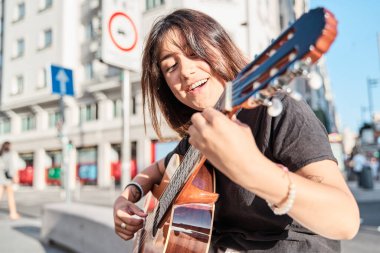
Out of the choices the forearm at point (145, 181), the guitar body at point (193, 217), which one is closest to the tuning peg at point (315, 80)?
the guitar body at point (193, 217)

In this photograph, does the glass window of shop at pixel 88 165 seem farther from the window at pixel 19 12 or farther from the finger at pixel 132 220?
the finger at pixel 132 220

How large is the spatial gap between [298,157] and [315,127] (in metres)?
0.11

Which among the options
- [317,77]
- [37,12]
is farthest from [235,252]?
[37,12]

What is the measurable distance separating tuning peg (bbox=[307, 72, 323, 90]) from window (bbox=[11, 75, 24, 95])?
81.7ft

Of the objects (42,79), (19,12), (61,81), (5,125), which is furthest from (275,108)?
(5,125)

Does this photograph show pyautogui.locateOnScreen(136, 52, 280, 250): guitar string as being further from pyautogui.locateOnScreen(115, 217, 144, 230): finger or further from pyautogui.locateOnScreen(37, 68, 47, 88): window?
pyautogui.locateOnScreen(37, 68, 47, 88): window

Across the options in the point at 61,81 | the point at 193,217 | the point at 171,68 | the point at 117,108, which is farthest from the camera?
the point at 117,108

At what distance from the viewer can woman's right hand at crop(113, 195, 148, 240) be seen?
5.49 feet

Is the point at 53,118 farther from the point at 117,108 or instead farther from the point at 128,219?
the point at 128,219

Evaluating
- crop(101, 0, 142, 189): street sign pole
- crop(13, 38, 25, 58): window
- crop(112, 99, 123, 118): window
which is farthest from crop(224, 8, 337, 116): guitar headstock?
crop(13, 38, 25, 58): window

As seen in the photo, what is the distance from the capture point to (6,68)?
77.5 ft

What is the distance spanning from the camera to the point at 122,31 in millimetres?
3850

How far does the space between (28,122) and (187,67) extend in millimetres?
24435

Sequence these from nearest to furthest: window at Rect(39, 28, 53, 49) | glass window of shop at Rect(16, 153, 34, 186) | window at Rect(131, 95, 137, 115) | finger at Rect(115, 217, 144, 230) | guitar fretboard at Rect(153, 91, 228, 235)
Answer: guitar fretboard at Rect(153, 91, 228, 235) < finger at Rect(115, 217, 144, 230) < window at Rect(131, 95, 137, 115) < window at Rect(39, 28, 53, 49) < glass window of shop at Rect(16, 153, 34, 186)
